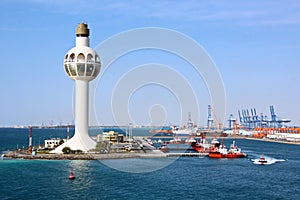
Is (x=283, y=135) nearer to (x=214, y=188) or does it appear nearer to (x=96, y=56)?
(x=96, y=56)

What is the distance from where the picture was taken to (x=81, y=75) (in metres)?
51.0

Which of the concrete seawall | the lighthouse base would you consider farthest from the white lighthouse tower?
the concrete seawall

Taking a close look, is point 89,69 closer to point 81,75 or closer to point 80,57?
point 81,75

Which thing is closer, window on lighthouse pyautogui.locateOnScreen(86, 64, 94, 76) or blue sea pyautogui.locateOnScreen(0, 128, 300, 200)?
blue sea pyautogui.locateOnScreen(0, 128, 300, 200)

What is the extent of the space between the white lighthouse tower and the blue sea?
5850 mm

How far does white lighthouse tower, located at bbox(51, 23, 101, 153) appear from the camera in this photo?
5081 centimetres

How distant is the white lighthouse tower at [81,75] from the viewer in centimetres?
5081

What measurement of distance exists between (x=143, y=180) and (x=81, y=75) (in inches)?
777

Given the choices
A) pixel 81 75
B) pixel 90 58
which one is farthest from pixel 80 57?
pixel 81 75

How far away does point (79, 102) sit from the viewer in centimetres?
5153

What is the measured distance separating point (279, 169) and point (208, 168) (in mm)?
7950

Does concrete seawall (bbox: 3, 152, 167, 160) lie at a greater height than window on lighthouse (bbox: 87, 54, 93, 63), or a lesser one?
lesser

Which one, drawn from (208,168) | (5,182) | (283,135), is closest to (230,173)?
(208,168)

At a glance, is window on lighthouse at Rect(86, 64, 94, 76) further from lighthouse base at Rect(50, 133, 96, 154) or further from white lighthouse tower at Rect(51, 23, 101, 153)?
lighthouse base at Rect(50, 133, 96, 154)
